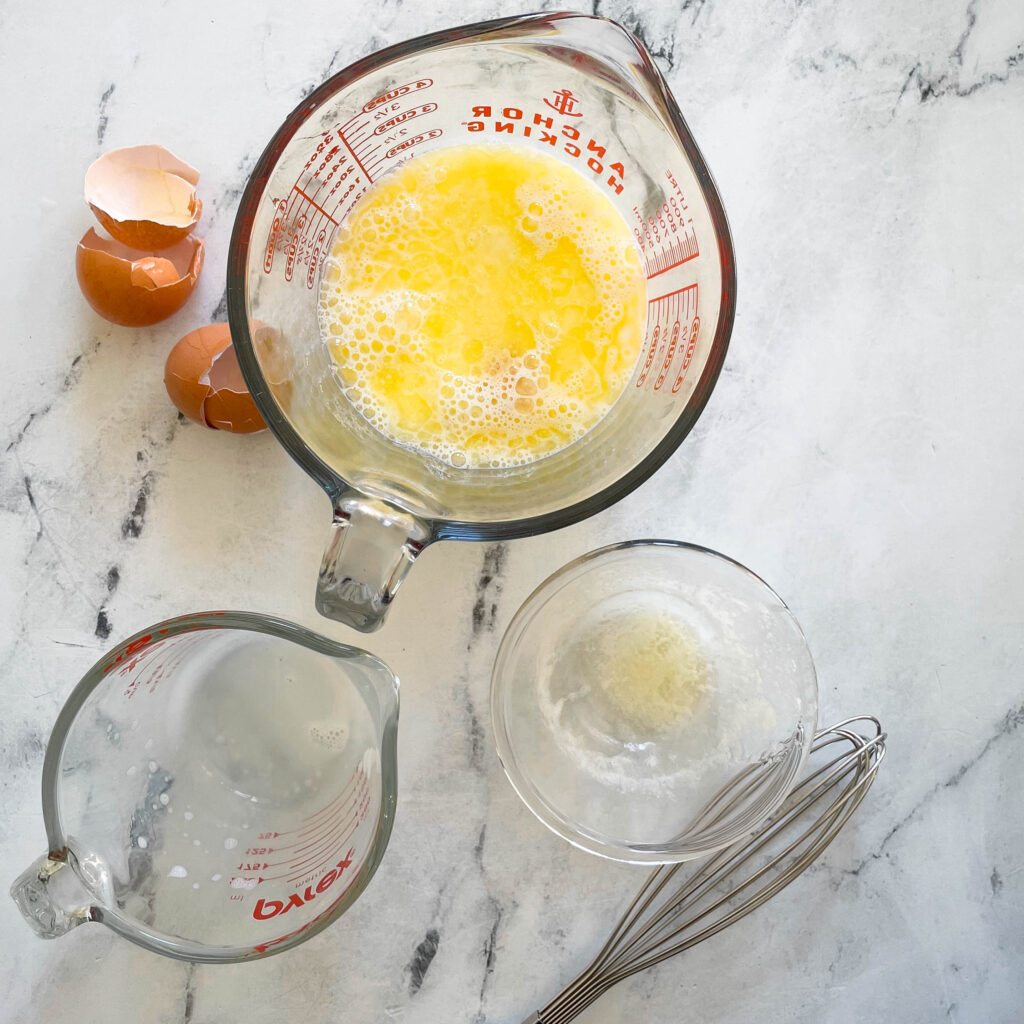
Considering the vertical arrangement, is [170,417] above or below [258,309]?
below

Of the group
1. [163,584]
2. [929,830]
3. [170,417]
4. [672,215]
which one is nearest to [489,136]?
[672,215]

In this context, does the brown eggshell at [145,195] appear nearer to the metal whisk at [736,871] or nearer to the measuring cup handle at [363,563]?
the measuring cup handle at [363,563]

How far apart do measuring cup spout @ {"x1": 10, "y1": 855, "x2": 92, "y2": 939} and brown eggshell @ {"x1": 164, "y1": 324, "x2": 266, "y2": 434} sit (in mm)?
452

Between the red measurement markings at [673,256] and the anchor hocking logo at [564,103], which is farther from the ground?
the anchor hocking logo at [564,103]

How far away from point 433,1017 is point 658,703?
443 millimetres

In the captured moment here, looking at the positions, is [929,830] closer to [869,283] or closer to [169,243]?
[869,283]

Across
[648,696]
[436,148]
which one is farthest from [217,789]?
[436,148]

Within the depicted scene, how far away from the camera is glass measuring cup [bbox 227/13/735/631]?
2.63 ft

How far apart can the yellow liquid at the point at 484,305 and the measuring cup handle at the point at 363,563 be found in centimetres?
14

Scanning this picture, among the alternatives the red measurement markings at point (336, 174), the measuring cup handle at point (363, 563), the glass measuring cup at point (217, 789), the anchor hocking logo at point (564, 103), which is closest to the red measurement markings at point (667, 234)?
the anchor hocking logo at point (564, 103)

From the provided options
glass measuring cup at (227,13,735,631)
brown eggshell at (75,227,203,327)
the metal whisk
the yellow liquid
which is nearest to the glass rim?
glass measuring cup at (227,13,735,631)

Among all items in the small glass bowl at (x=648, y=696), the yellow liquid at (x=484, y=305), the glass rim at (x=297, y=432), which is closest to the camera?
the glass rim at (x=297, y=432)

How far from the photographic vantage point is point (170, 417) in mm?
1045

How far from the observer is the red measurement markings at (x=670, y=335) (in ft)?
2.84
